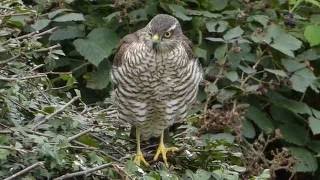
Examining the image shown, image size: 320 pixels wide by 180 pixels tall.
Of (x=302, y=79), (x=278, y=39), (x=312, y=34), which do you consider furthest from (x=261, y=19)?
(x=302, y=79)

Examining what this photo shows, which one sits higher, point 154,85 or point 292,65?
point 154,85

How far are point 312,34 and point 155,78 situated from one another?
1.82 m

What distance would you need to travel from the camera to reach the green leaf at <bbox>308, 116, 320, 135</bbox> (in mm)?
5113

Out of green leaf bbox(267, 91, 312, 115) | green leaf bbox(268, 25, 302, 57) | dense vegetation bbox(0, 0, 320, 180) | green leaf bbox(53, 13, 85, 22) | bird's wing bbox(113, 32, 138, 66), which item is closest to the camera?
bird's wing bbox(113, 32, 138, 66)

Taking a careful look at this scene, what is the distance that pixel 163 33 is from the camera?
380 cm

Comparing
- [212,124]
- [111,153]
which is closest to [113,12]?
[212,124]

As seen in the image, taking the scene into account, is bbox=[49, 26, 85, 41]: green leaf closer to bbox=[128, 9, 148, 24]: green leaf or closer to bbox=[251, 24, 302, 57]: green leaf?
bbox=[128, 9, 148, 24]: green leaf

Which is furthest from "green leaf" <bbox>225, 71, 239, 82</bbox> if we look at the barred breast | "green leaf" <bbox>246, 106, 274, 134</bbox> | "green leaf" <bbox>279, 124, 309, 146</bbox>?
the barred breast

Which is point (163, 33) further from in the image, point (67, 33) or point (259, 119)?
point (259, 119)

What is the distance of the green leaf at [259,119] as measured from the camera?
210 inches

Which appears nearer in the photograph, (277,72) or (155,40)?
(155,40)

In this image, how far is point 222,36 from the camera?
5344 mm

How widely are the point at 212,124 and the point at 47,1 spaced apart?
155 cm

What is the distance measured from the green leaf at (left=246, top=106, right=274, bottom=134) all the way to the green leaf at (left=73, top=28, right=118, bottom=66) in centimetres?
89
